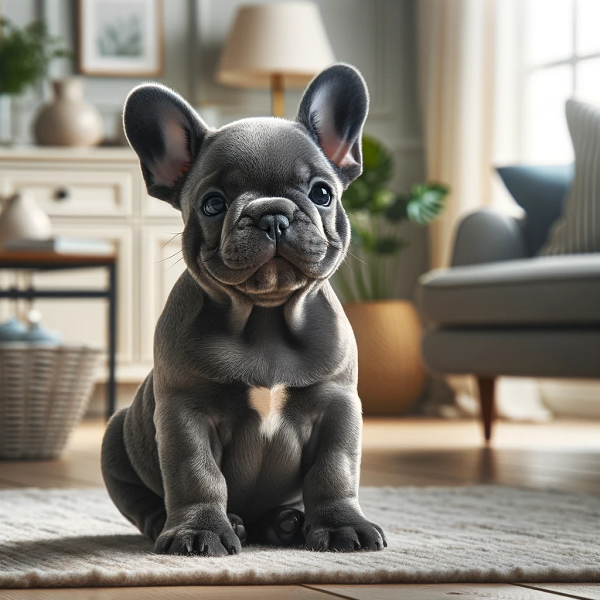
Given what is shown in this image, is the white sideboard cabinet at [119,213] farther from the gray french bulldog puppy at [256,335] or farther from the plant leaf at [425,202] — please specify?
the gray french bulldog puppy at [256,335]

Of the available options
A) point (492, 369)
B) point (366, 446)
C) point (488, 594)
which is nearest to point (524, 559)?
point (488, 594)

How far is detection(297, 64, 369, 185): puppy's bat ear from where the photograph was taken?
1183mm

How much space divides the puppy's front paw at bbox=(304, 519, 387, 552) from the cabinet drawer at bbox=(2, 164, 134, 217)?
3.01 meters

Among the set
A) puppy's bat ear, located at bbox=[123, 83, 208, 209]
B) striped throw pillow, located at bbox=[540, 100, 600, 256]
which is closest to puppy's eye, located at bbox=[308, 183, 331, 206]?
puppy's bat ear, located at bbox=[123, 83, 208, 209]

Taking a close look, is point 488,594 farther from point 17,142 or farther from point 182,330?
point 17,142

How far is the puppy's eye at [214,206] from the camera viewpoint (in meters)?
1.10

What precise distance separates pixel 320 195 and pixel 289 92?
11.8 ft

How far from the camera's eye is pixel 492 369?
262 centimetres

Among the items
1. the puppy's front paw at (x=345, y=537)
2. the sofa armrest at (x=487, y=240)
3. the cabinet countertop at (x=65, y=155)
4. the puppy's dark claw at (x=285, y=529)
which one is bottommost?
the puppy's dark claw at (x=285, y=529)

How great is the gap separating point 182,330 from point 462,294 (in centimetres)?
164

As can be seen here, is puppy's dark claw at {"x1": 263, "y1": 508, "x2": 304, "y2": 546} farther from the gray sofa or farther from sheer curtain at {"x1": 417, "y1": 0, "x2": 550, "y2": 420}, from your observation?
sheer curtain at {"x1": 417, "y1": 0, "x2": 550, "y2": 420}

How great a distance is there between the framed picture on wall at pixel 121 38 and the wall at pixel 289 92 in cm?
5

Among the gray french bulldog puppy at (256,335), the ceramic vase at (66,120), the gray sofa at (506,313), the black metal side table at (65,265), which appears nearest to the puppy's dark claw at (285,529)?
the gray french bulldog puppy at (256,335)

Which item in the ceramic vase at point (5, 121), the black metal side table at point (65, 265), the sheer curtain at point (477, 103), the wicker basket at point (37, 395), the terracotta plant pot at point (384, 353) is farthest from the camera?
the ceramic vase at point (5, 121)
